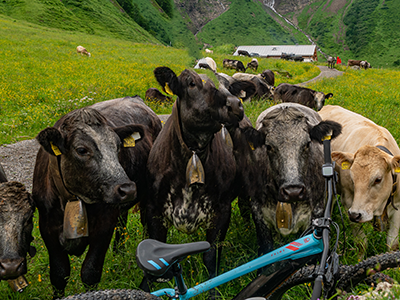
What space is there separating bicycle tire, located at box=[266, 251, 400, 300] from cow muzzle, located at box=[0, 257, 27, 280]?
2.30 meters

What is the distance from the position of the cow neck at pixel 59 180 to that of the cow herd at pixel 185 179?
0.01 meters

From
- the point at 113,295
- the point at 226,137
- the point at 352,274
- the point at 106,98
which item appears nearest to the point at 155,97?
the point at 106,98

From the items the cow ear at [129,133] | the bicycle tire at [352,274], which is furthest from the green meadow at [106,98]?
the cow ear at [129,133]

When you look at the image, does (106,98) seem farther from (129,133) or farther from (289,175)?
(289,175)

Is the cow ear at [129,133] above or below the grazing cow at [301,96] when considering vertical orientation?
above

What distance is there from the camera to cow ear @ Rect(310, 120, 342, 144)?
3613mm

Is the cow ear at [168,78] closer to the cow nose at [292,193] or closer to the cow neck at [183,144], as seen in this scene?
the cow neck at [183,144]

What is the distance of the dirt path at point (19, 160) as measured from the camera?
773 centimetres

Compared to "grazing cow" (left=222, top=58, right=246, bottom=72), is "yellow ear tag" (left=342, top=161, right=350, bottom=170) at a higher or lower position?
higher

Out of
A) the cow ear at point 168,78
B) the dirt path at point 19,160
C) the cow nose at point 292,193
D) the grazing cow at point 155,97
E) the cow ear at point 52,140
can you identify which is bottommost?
the dirt path at point 19,160

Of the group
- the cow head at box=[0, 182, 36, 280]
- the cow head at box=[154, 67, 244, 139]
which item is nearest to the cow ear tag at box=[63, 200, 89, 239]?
the cow head at box=[0, 182, 36, 280]

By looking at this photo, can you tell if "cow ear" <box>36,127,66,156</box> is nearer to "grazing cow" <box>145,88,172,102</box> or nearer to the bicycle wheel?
the bicycle wheel

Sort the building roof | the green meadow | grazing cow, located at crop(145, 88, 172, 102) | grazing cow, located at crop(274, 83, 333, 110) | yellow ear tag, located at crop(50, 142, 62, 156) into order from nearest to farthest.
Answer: yellow ear tag, located at crop(50, 142, 62, 156) → the green meadow → grazing cow, located at crop(274, 83, 333, 110) → grazing cow, located at crop(145, 88, 172, 102) → the building roof

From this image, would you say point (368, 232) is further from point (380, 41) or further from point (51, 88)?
point (380, 41)
